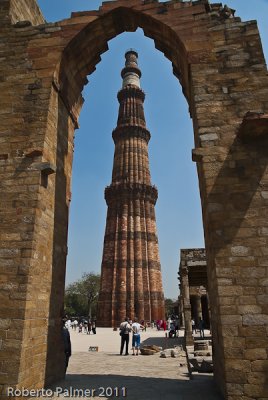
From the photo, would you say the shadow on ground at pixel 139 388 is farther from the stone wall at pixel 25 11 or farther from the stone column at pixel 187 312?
the stone wall at pixel 25 11

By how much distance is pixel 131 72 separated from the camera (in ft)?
114

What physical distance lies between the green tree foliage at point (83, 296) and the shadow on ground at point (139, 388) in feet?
150

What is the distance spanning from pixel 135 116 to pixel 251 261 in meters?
28.2

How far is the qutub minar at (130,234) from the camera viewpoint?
81.3ft

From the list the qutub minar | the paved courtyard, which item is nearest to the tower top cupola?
the qutub minar

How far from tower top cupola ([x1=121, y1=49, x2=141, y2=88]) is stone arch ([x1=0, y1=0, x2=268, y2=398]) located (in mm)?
27816

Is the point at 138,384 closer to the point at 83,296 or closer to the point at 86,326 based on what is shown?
the point at 86,326

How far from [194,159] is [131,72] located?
32204 millimetres

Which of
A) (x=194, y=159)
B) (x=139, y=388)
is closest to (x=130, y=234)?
(x=139, y=388)

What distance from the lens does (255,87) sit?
564cm

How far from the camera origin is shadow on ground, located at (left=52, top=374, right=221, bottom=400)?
468cm

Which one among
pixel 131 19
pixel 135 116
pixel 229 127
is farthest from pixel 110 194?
pixel 229 127

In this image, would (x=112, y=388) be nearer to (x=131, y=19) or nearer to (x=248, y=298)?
(x=248, y=298)

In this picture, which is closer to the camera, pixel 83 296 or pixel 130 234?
pixel 130 234
